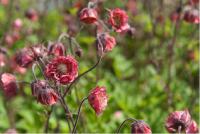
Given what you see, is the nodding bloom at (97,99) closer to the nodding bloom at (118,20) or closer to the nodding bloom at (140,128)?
the nodding bloom at (140,128)

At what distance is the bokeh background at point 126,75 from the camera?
3.97 meters

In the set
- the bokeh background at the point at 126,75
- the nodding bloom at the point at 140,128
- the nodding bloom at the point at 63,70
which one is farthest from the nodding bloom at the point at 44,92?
the bokeh background at the point at 126,75

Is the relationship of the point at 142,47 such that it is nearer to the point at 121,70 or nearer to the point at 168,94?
the point at 121,70

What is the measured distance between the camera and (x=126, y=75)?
15.6 ft

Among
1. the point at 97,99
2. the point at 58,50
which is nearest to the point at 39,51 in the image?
the point at 58,50

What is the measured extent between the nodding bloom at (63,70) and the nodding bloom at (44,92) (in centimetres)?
7

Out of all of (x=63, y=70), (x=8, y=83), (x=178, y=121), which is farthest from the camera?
(x=8, y=83)

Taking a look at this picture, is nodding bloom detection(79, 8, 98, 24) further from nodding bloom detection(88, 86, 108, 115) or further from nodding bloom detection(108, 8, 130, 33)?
nodding bloom detection(88, 86, 108, 115)

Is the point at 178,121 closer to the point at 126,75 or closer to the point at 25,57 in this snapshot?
the point at 25,57

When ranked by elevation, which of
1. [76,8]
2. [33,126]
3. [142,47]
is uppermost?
[76,8]

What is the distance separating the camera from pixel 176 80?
490 cm

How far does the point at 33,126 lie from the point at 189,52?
5.87 ft

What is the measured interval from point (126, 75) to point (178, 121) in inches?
90.8

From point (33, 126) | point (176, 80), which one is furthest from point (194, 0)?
point (33, 126)
